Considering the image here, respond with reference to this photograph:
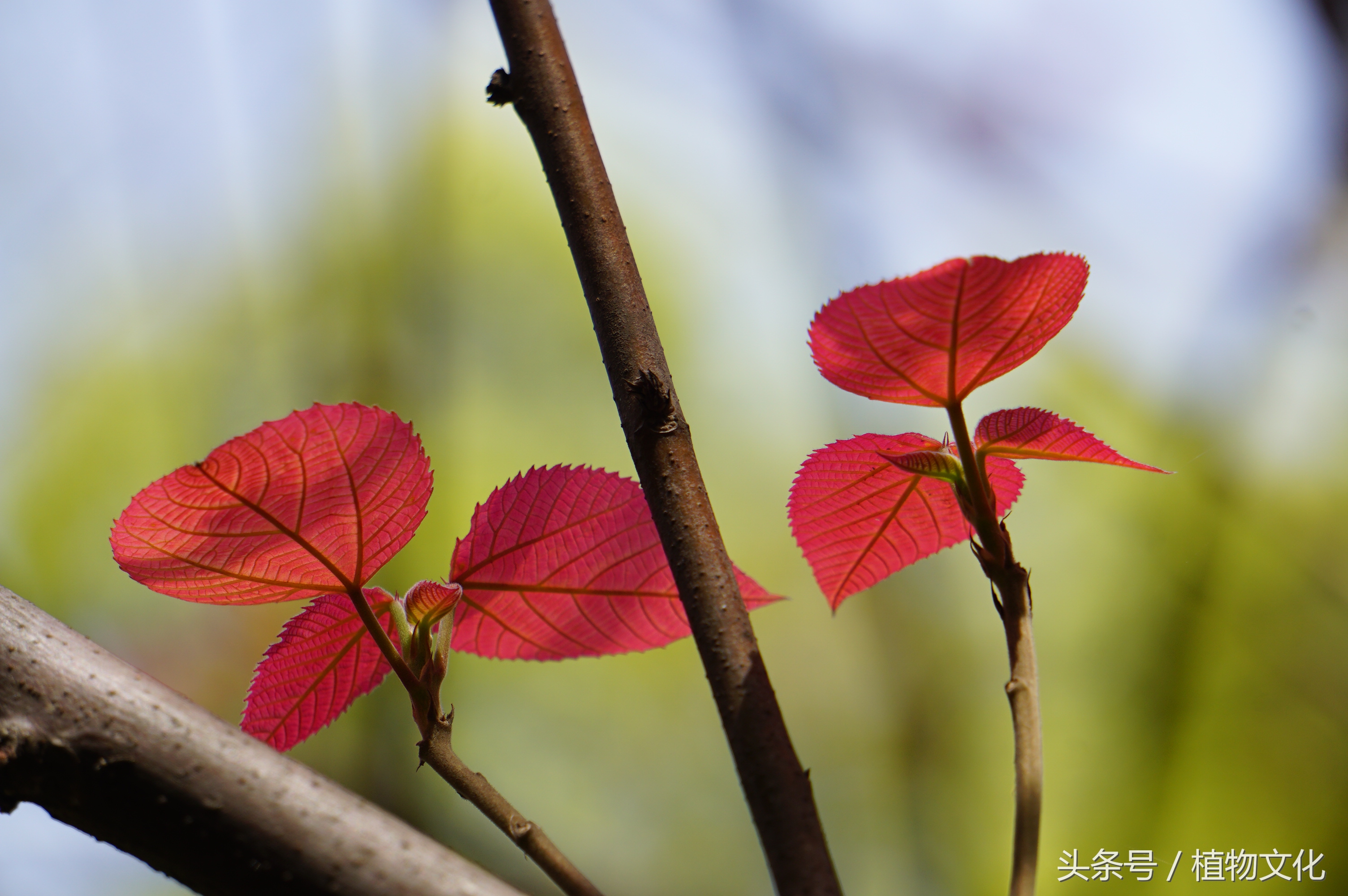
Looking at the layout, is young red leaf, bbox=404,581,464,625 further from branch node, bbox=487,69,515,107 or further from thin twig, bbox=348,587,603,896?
branch node, bbox=487,69,515,107

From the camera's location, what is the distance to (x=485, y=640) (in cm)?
23

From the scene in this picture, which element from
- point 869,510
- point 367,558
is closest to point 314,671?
point 367,558

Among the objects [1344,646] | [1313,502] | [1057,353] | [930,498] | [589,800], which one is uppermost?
[1057,353]

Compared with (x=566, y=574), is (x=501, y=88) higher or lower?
higher

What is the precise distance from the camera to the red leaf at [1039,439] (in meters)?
0.18

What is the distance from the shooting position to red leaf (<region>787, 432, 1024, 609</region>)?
0.20 metres

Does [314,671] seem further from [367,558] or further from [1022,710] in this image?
[1022,710]

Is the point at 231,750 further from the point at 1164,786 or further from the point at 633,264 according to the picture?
the point at 1164,786

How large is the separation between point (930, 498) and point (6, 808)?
0.74 feet

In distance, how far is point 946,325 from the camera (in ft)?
0.55

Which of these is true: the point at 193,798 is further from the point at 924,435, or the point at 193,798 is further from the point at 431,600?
the point at 924,435

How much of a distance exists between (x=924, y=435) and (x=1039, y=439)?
0.03m

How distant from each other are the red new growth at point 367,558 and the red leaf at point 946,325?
7 cm

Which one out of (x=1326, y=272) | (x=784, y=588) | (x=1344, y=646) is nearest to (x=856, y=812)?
(x=784, y=588)
